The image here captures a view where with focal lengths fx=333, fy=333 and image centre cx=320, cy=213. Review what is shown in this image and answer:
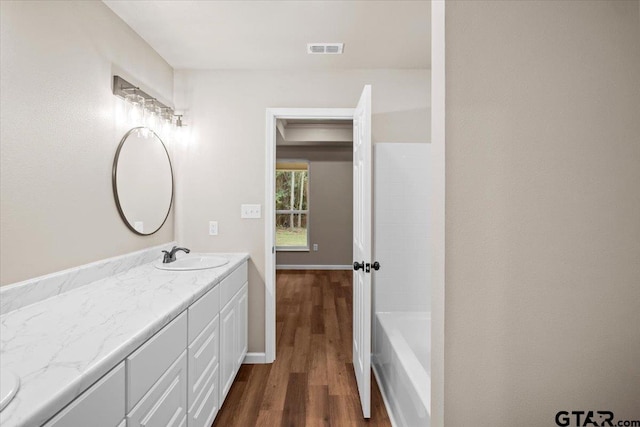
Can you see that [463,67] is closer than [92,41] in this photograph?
Yes

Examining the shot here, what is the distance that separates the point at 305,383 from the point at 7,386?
1.95 metres

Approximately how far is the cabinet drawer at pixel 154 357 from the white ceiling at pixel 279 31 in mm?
1728

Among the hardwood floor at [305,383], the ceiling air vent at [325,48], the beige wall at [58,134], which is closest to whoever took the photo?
the beige wall at [58,134]

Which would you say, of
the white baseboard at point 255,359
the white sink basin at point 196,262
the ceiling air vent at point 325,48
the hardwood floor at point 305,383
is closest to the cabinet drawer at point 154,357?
the white sink basin at point 196,262

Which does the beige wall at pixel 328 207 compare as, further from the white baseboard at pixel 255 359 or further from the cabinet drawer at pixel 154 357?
the cabinet drawer at pixel 154 357

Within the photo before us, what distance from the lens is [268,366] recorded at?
2.68 m

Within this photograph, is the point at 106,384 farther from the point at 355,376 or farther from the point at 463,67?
the point at 355,376

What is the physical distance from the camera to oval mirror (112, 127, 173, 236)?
80.9 inches

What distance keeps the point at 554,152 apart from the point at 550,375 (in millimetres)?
603

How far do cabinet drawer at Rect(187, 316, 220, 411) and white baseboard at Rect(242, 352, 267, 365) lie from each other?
2.85 ft

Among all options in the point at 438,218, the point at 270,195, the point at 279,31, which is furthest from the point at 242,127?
the point at 438,218

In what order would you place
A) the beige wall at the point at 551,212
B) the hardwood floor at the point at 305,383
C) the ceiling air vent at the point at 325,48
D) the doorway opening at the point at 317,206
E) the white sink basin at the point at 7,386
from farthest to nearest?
the doorway opening at the point at 317,206, the ceiling air vent at the point at 325,48, the hardwood floor at the point at 305,383, the beige wall at the point at 551,212, the white sink basin at the point at 7,386

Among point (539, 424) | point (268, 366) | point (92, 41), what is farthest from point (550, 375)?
point (92, 41)

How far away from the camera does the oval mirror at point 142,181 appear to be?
2055 mm
